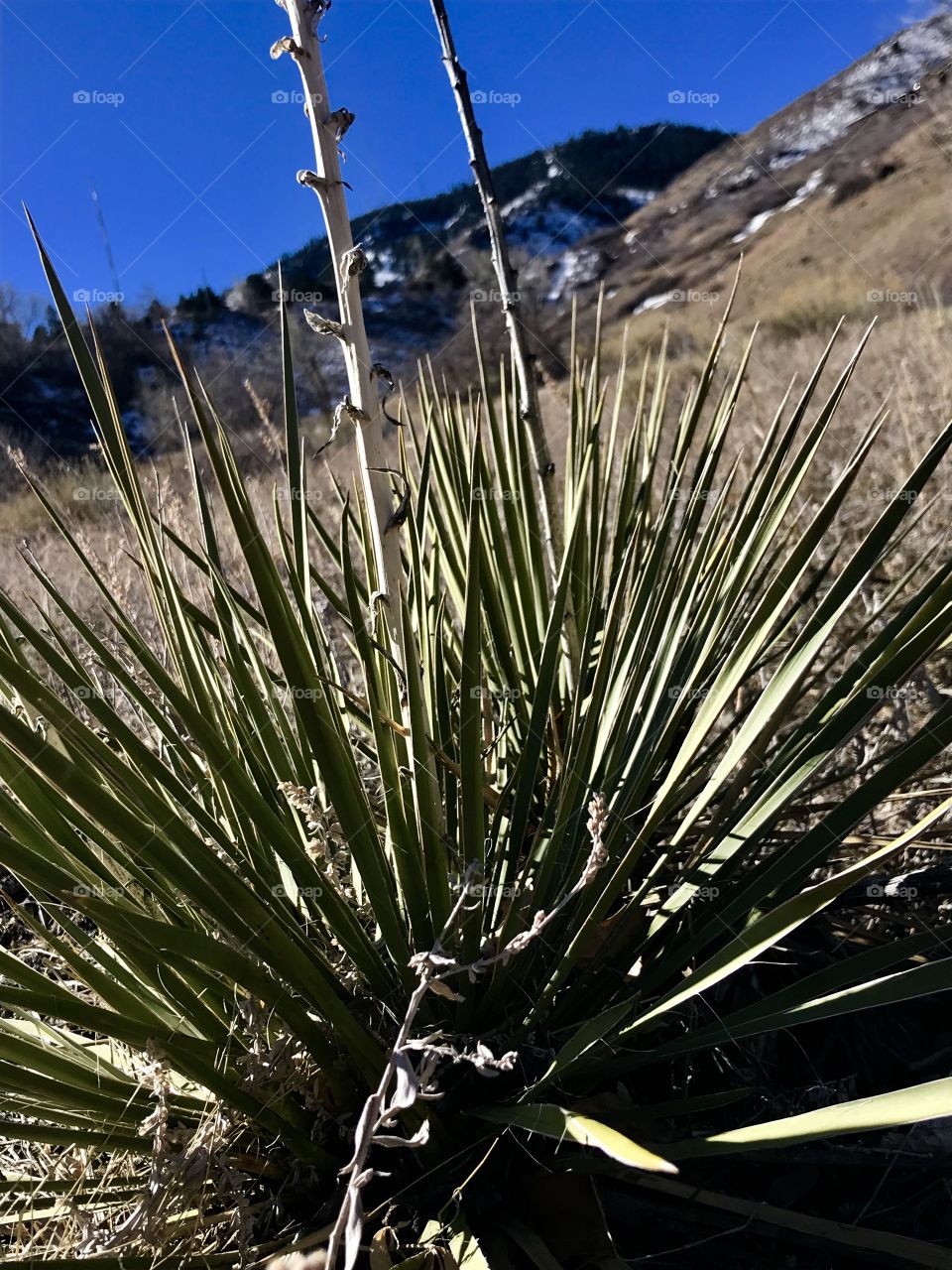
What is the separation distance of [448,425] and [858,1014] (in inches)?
47.3

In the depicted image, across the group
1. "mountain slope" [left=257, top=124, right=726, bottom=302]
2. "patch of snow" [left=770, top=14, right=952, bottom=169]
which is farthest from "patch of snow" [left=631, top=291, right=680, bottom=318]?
"patch of snow" [left=770, top=14, right=952, bottom=169]

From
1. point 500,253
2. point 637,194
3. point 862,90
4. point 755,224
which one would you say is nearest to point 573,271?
point 755,224

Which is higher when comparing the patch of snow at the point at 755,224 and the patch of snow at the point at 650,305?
the patch of snow at the point at 755,224

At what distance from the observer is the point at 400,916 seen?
114 centimetres

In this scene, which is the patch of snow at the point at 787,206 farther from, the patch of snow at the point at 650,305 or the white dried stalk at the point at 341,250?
the white dried stalk at the point at 341,250

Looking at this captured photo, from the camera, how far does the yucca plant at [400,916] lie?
0.81 meters

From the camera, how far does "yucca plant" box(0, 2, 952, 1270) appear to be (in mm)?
810

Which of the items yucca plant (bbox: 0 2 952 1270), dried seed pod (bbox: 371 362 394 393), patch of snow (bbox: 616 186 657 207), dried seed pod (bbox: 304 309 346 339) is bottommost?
yucca plant (bbox: 0 2 952 1270)

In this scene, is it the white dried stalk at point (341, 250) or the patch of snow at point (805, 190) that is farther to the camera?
the patch of snow at point (805, 190)

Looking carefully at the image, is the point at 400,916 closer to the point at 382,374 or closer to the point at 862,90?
the point at 382,374

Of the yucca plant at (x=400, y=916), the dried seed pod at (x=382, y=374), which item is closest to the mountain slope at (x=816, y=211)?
the yucca plant at (x=400, y=916)

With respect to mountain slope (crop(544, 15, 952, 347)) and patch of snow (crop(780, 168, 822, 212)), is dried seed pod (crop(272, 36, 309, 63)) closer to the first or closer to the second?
mountain slope (crop(544, 15, 952, 347))

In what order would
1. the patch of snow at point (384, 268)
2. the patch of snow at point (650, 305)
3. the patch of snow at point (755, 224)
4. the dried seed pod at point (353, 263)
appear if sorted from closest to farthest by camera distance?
the dried seed pod at point (353, 263), the patch of snow at point (650, 305), the patch of snow at point (755, 224), the patch of snow at point (384, 268)

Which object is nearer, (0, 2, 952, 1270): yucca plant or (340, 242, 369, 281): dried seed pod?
(0, 2, 952, 1270): yucca plant
